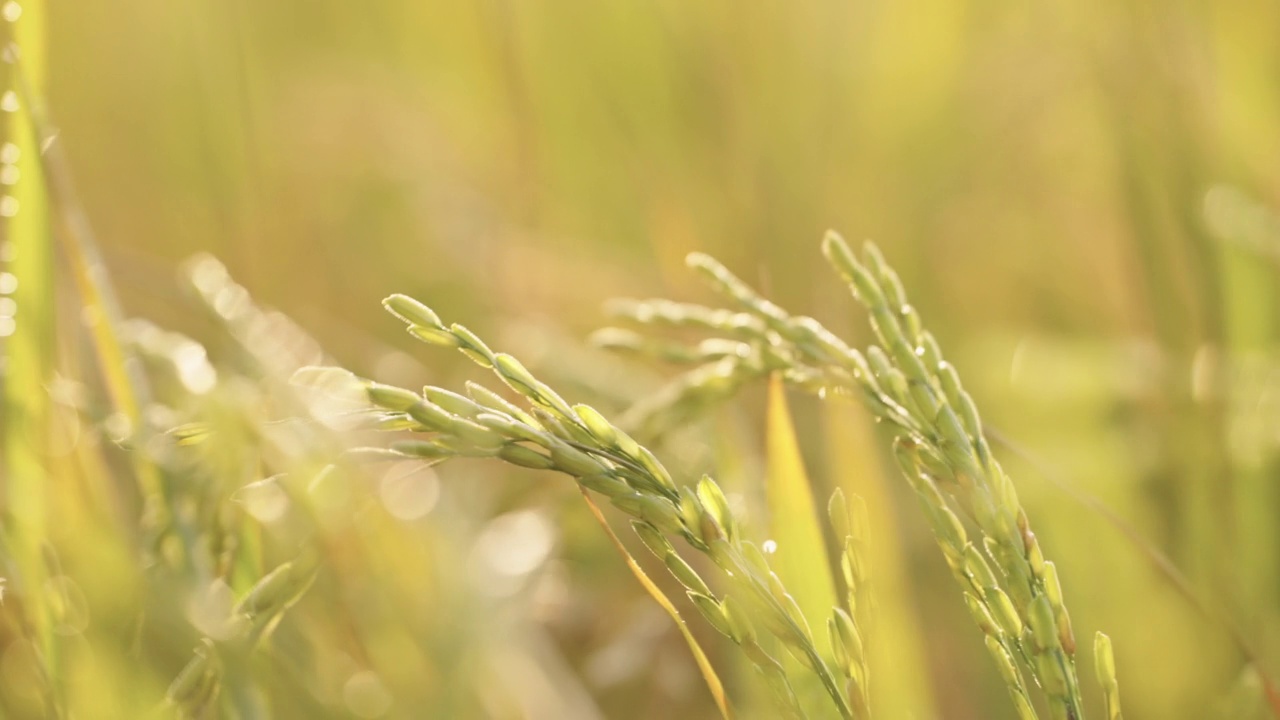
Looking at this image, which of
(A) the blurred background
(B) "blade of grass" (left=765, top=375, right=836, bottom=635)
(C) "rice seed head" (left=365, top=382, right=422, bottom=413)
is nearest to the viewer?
(C) "rice seed head" (left=365, top=382, right=422, bottom=413)

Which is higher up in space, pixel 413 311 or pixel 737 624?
pixel 413 311

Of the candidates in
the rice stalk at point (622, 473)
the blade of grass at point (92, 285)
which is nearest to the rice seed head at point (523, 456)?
the rice stalk at point (622, 473)

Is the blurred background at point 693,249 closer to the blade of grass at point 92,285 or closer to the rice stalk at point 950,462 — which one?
the blade of grass at point 92,285

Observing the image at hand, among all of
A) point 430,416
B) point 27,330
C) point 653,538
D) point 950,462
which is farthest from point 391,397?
point 27,330

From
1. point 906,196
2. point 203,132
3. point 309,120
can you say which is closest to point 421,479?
point 203,132

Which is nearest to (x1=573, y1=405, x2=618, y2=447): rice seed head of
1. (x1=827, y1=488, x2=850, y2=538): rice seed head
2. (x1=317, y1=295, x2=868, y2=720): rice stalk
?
(x1=317, y1=295, x2=868, y2=720): rice stalk

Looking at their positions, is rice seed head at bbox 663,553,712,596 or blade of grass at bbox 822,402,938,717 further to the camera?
blade of grass at bbox 822,402,938,717

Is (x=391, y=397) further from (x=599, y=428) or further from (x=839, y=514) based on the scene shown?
(x=839, y=514)

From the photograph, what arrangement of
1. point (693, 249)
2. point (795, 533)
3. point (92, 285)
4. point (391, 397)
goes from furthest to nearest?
point (693, 249)
point (92, 285)
point (795, 533)
point (391, 397)

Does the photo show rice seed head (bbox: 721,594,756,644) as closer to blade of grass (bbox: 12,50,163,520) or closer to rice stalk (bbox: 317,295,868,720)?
rice stalk (bbox: 317,295,868,720)
